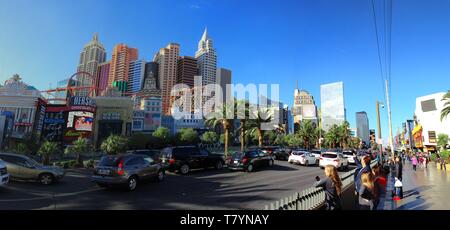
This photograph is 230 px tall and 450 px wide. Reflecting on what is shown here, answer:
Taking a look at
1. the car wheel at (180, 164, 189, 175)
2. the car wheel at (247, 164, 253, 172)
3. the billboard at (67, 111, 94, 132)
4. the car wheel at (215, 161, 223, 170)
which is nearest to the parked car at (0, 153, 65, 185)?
the car wheel at (180, 164, 189, 175)

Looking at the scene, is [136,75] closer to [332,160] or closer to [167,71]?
[167,71]

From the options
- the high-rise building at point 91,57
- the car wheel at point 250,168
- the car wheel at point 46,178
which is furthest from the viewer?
the high-rise building at point 91,57

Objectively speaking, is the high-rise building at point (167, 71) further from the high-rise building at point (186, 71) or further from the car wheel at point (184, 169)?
the car wheel at point (184, 169)

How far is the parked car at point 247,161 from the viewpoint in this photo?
18803 mm

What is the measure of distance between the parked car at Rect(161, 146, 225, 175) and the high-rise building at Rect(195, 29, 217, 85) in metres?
149

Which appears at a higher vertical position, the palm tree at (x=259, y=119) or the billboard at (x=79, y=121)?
the billboard at (x=79, y=121)

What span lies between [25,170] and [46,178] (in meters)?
0.98

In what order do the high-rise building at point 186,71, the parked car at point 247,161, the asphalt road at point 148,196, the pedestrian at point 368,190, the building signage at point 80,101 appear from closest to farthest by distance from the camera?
1. the pedestrian at point 368,190
2. the asphalt road at point 148,196
3. the parked car at point 247,161
4. the building signage at point 80,101
5. the high-rise building at point 186,71

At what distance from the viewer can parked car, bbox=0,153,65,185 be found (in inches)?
495

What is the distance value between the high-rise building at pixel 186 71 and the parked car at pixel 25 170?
5781 inches

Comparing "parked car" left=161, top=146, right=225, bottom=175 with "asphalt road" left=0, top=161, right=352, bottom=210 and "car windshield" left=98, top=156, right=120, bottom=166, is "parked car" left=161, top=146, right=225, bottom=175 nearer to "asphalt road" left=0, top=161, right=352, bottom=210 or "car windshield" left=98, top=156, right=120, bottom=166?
"asphalt road" left=0, top=161, right=352, bottom=210

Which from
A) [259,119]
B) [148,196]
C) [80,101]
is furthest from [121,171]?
[80,101]

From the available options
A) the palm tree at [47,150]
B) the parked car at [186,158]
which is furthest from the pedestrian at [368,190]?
the palm tree at [47,150]
